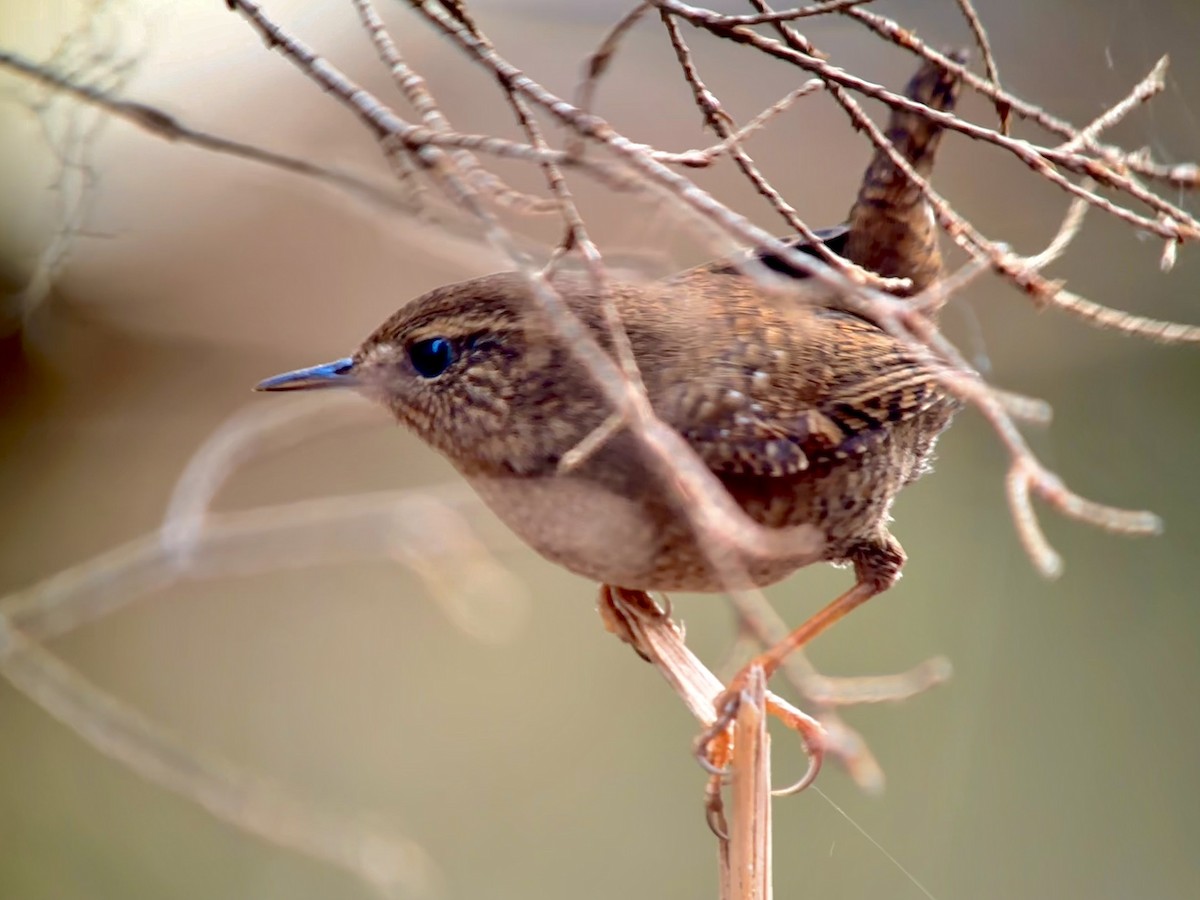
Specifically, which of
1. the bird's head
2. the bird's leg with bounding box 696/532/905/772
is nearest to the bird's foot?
the bird's leg with bounding box 696/532/905/772

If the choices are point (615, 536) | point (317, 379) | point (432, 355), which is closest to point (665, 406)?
point (615, 536)

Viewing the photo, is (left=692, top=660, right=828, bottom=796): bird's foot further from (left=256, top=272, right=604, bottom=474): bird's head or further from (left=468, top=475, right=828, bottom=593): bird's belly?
(left=256, top=272, right=604, bottom=474): bird's head

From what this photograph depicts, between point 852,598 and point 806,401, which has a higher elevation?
point 806,401

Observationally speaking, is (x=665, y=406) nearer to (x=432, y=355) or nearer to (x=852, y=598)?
(x=432, y=355)

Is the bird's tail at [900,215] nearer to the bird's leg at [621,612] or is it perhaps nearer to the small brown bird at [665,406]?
the small brown bird at [665,406]

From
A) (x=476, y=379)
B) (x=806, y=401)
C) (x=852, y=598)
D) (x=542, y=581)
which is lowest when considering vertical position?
(x=542, y=581)

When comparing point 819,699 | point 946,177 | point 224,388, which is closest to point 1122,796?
point 946,177

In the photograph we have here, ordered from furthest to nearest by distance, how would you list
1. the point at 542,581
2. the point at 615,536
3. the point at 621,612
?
the point at 542,581 < the point at 621,612 < the point at 615,536
